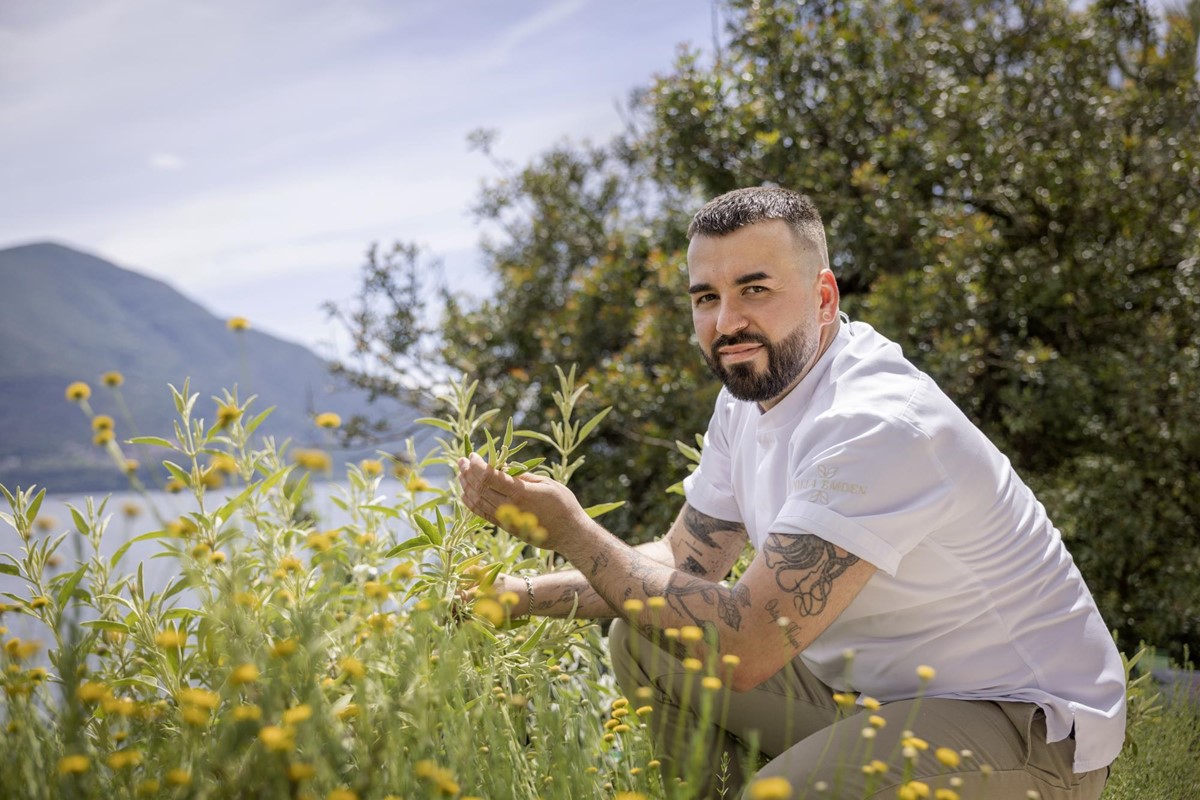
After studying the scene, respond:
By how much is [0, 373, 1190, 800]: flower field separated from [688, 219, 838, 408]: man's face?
0.42 meters

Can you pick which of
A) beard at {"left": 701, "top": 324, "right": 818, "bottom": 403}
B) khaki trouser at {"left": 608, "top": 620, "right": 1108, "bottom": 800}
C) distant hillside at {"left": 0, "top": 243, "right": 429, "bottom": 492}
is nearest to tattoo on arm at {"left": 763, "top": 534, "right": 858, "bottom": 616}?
khaki trouser at {"left": 608, "top": 620, "right": 1108, "bottom": 800}

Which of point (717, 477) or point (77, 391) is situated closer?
point (77, 391)

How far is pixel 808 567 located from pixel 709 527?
79 centimetres

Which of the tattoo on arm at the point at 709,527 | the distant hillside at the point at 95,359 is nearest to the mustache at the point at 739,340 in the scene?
the tattoo on arm at the point at 709,527

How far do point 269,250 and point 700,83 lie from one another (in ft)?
12.9

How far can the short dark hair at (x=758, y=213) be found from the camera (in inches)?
84.1

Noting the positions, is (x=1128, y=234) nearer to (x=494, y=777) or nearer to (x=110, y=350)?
(x=494, y=777)

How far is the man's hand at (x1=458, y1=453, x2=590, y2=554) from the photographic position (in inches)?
68.2

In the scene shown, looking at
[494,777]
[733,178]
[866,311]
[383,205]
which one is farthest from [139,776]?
[383,205]

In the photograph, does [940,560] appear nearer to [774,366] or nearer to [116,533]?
[774,366]

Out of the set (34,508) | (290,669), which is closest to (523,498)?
(290,669)

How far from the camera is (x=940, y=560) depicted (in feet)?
5.89

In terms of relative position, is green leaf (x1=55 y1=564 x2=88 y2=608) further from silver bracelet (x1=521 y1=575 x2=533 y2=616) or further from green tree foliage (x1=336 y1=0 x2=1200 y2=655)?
green tree foliage (x1=336 y1=0 x2=1200 y2=655)

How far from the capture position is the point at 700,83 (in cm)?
532
